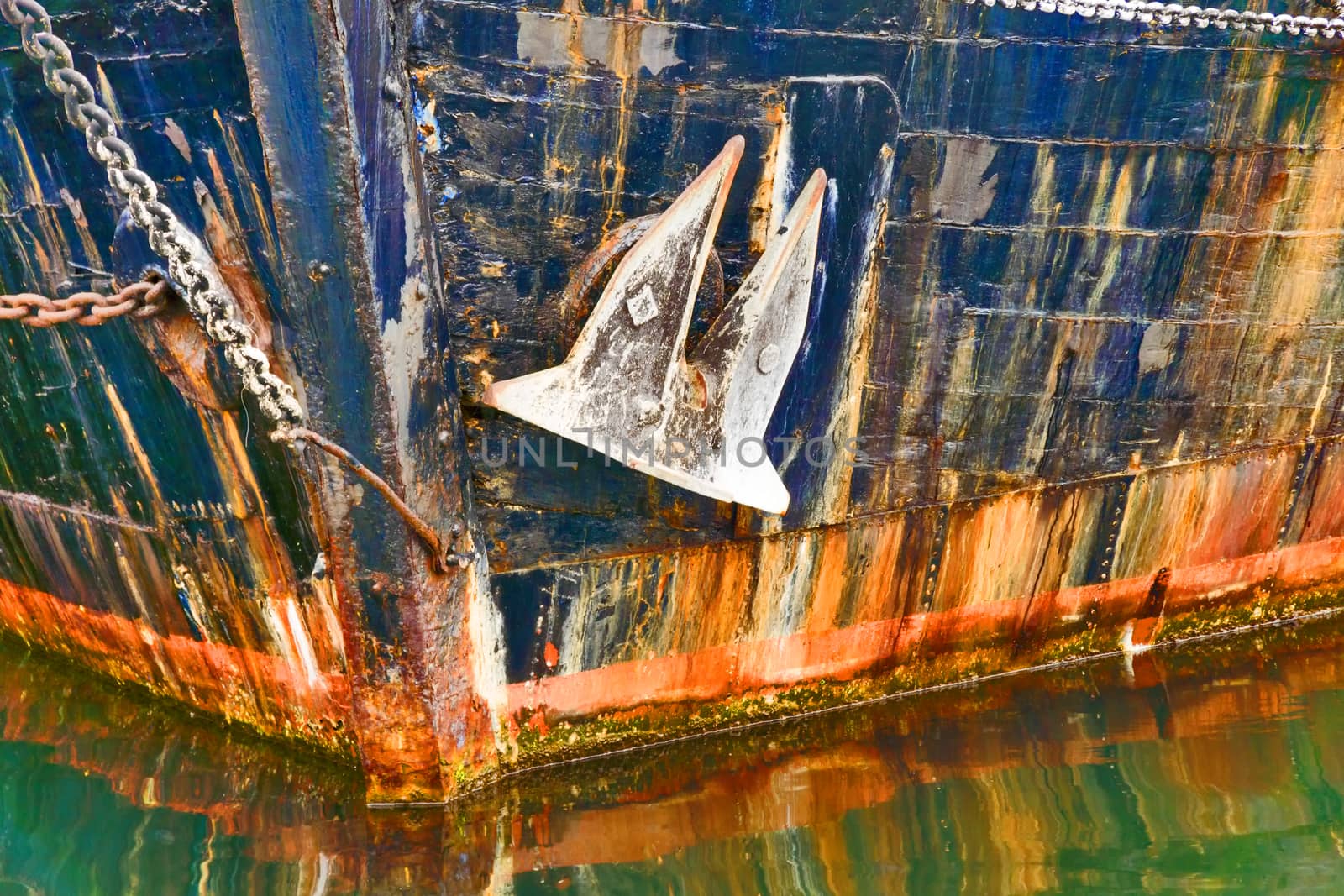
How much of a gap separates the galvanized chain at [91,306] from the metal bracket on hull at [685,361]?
0.78m

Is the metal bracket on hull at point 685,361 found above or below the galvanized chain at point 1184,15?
below

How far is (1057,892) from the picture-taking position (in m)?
2.91

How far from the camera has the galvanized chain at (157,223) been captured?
7.02 ft

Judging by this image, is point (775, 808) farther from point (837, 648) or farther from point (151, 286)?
point (151, 286)

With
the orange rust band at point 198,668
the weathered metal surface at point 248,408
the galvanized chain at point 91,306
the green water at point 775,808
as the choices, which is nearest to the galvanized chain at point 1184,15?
the weathered metal surface at point 248,408

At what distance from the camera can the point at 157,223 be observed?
232 cm

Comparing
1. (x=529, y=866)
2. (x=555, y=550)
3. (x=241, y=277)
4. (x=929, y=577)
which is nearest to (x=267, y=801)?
(x=529, y=866)

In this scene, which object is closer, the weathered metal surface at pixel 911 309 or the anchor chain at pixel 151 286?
the anchor chain at pixel 151 286

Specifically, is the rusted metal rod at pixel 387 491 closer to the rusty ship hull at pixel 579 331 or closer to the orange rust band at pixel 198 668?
the rusty ship hull at pixel 579 331

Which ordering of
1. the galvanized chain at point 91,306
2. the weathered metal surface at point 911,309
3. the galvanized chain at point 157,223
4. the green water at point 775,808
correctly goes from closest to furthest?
the galvanized chain at point 157,223 < the galvanized chain at point 91,306 < the weathered metal surface at point 911,309 < the green water at point 775,808

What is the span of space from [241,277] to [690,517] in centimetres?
133

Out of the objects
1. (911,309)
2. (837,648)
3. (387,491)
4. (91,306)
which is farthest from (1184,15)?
(91,306)

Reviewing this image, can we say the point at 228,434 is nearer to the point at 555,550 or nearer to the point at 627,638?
the point at 555,550

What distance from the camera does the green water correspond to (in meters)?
2.99
